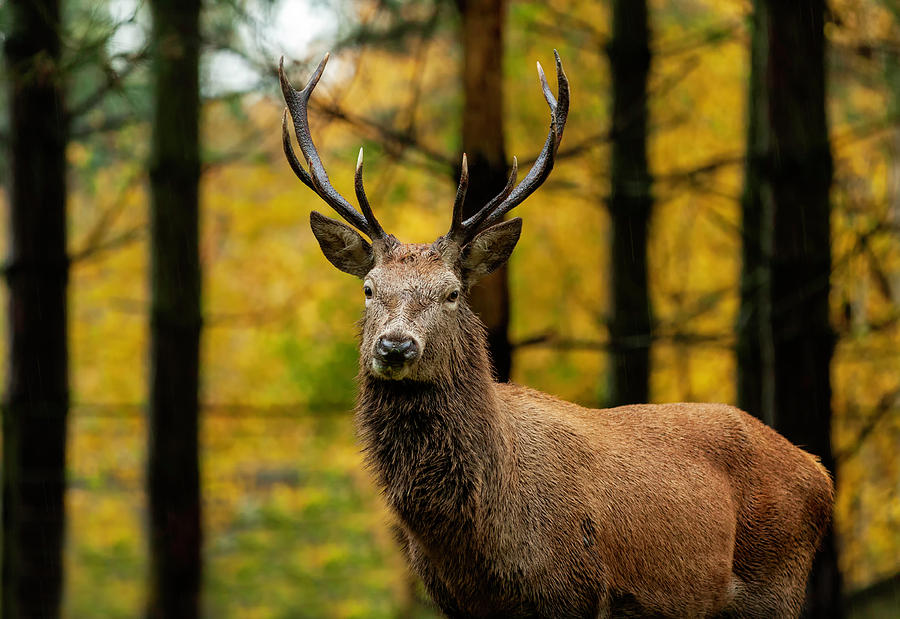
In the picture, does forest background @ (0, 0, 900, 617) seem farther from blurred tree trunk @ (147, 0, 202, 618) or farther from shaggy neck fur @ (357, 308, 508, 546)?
shaggy neck fur @ (357, 308, 508, 546)

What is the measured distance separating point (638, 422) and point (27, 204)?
235 inches

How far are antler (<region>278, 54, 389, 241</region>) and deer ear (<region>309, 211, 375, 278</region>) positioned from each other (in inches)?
2.3

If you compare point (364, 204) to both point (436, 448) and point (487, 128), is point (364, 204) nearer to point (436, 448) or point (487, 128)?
point (436, 448)

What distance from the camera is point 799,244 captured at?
24.6ft

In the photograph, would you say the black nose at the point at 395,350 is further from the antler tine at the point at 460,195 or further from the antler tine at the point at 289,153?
the antler tine at the point at 289,153

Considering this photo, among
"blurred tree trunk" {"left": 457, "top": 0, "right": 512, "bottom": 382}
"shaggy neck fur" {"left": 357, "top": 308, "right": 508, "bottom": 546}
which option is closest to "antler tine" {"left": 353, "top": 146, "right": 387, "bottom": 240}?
"shaggy neck fur" {"left": 357, "top": 308, "right": 508, "bottom": 546}

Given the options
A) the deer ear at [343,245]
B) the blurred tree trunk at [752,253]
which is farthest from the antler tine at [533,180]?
the blurred tree trunk at [752,253]

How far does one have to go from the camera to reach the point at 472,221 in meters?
5.21

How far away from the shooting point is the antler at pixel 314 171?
203 inches

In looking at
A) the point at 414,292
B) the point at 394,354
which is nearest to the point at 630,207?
the point at 414,292

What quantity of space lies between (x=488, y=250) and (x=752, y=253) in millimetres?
6709

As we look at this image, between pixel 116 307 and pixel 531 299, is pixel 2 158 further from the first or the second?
pixel 531 299

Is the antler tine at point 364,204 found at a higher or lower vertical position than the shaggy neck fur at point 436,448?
higher

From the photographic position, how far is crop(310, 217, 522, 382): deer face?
4.75 meters
